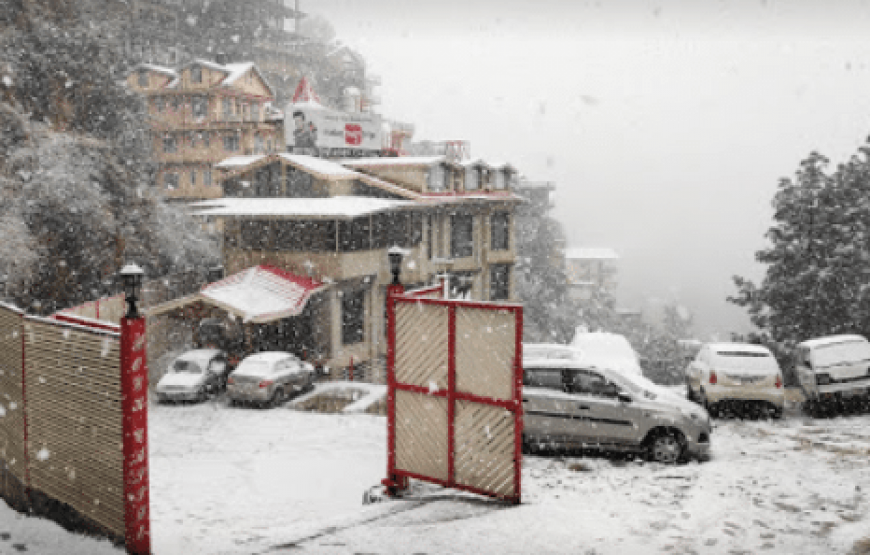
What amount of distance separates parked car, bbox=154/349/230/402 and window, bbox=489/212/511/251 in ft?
53.7

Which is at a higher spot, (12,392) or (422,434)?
(12,392)

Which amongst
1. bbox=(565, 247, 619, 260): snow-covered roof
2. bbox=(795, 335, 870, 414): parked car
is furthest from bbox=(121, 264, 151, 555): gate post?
bbox=(565, 247, 619, 260): snow-covered roof

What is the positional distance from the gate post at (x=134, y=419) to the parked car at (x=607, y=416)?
22.7ft

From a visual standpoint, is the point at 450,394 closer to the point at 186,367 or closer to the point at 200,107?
the point at 186,367

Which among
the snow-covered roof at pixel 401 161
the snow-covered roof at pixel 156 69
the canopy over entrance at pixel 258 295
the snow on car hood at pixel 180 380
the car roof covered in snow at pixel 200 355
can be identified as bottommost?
the snow on car hood at pixel 180 380

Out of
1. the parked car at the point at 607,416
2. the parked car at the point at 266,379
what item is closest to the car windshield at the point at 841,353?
the parked car at the point at 607,416

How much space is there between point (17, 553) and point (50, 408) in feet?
5.11

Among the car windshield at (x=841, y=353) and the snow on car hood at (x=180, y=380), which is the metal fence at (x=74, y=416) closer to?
the snow on car hood at (x=180, y=380)

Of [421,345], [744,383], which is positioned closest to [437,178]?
[744,383]

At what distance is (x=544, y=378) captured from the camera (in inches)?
494

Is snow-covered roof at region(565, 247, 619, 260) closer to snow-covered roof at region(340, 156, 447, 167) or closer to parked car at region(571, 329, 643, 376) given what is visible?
snow-covered roof at region(340, 156, 447, 167)

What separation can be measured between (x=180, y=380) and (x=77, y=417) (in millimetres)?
14243

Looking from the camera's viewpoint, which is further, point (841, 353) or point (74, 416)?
point (841, 353)

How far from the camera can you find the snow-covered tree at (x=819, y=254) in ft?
90.3
